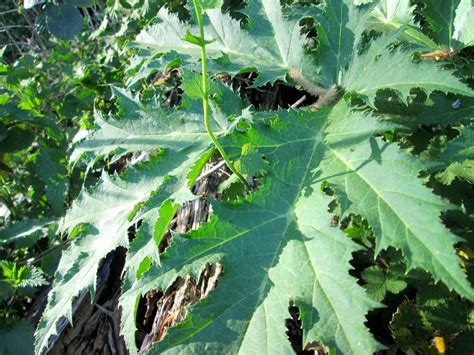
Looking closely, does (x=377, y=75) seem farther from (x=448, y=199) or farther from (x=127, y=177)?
(x=127, y=177)

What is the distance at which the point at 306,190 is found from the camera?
1.35 meters

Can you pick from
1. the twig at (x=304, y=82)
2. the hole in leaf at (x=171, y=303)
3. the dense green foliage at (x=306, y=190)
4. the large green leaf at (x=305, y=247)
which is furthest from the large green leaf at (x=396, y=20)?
the hole in leaf at (x=171, y=303)

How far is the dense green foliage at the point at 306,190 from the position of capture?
3.80 feet

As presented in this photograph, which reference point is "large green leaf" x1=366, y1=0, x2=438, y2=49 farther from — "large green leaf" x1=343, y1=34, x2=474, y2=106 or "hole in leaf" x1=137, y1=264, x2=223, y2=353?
"hole in leaf" x1=137, y1=264, x2=223, y2=353

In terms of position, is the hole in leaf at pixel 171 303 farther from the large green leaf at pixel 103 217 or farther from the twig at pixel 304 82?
the twig at pixel 304 82

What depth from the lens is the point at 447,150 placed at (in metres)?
1.26

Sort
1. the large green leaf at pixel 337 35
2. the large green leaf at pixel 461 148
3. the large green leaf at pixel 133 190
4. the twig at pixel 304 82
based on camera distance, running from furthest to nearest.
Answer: the twig at pixel 304 82
the large green leaf at pixel 337 35
the large green leaf at pixel 133 190
the large green leaf at pixel 461 148

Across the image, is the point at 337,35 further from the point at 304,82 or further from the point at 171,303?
the point at 171,303

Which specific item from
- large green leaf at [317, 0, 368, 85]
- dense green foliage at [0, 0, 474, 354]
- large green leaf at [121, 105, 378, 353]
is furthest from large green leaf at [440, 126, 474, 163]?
large green leaf at [317, 0, 368, 85]

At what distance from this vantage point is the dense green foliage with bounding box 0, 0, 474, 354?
1.16m

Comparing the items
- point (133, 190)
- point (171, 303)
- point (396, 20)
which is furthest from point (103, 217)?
point (396, 20)

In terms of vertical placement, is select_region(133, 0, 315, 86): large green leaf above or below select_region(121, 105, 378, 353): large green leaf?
above

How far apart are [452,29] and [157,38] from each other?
102cm

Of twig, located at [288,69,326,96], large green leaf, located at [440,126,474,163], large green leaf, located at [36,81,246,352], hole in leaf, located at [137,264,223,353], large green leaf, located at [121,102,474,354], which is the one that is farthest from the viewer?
hole in leaf, located at [137,264,223,353]
